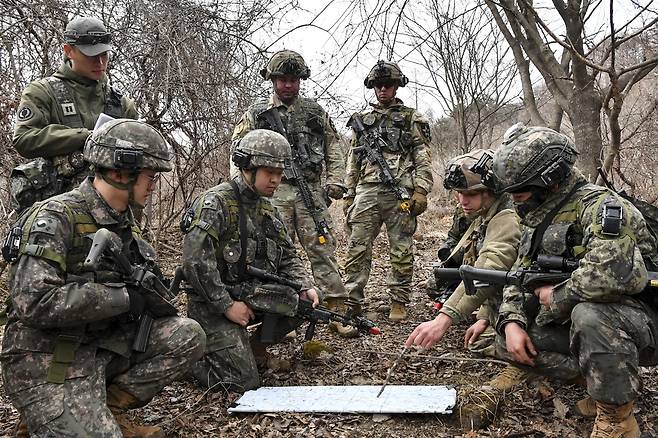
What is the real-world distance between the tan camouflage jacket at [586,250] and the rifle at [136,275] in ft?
6.59

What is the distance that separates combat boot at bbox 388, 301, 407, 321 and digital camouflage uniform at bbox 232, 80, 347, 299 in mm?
531

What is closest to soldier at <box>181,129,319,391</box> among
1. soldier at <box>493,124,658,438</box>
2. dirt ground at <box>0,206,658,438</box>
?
dirt ground at <box>0,206,658,438</box>

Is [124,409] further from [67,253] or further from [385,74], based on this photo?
[385,74]

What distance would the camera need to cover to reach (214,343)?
404 centimetres

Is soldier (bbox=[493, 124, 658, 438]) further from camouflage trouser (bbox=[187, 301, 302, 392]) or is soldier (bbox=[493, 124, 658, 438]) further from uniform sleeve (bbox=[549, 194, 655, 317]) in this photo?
camouflage trouser (bbox=[187, 301, 302, 392])

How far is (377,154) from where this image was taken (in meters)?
5.85

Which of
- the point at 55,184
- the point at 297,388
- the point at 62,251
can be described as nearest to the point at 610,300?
the point at 297,388

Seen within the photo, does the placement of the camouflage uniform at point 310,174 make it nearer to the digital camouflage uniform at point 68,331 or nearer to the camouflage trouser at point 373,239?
the camouflage trouser at point 373,239

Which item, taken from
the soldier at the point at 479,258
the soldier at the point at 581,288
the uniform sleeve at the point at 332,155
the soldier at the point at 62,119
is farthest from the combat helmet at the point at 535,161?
the soldier at the point at 62,119

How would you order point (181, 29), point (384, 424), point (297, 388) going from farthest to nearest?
point (181, 29), point (297, 388), point (384, 424)

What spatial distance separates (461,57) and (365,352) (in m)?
9.45

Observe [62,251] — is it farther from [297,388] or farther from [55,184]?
[297,388]

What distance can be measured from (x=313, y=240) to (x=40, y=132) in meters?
2.50

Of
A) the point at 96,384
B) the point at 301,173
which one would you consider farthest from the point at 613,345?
the point at 301,173
